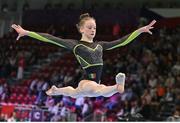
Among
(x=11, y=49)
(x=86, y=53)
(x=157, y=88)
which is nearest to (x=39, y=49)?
(x=11, y=49)

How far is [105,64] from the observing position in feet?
49.3

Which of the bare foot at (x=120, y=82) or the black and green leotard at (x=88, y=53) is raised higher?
the black and green leotard at (x=88, y=53)

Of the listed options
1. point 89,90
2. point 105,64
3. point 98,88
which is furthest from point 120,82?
point 105,64

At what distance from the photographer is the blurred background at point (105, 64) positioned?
1267 cm

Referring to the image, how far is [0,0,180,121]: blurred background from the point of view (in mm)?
12672

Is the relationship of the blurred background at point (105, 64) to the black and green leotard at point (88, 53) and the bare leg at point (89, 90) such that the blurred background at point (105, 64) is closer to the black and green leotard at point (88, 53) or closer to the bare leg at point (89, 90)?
the black and green leotard at point (88, 53)

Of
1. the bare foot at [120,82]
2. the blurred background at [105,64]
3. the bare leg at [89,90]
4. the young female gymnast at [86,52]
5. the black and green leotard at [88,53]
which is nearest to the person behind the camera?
the bare foot at [120,82]

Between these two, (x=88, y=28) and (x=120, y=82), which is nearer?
(x=120, y=82)

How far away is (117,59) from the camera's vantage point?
15.2 metres

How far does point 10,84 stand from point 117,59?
3.81 m

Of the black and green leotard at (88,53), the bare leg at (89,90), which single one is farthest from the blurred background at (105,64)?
the bare leg at (89,90)

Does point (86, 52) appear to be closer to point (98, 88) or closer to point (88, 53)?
point (88, 53)

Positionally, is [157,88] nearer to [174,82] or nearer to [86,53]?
[174,82]

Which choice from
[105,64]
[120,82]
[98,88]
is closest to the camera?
[120,82]
